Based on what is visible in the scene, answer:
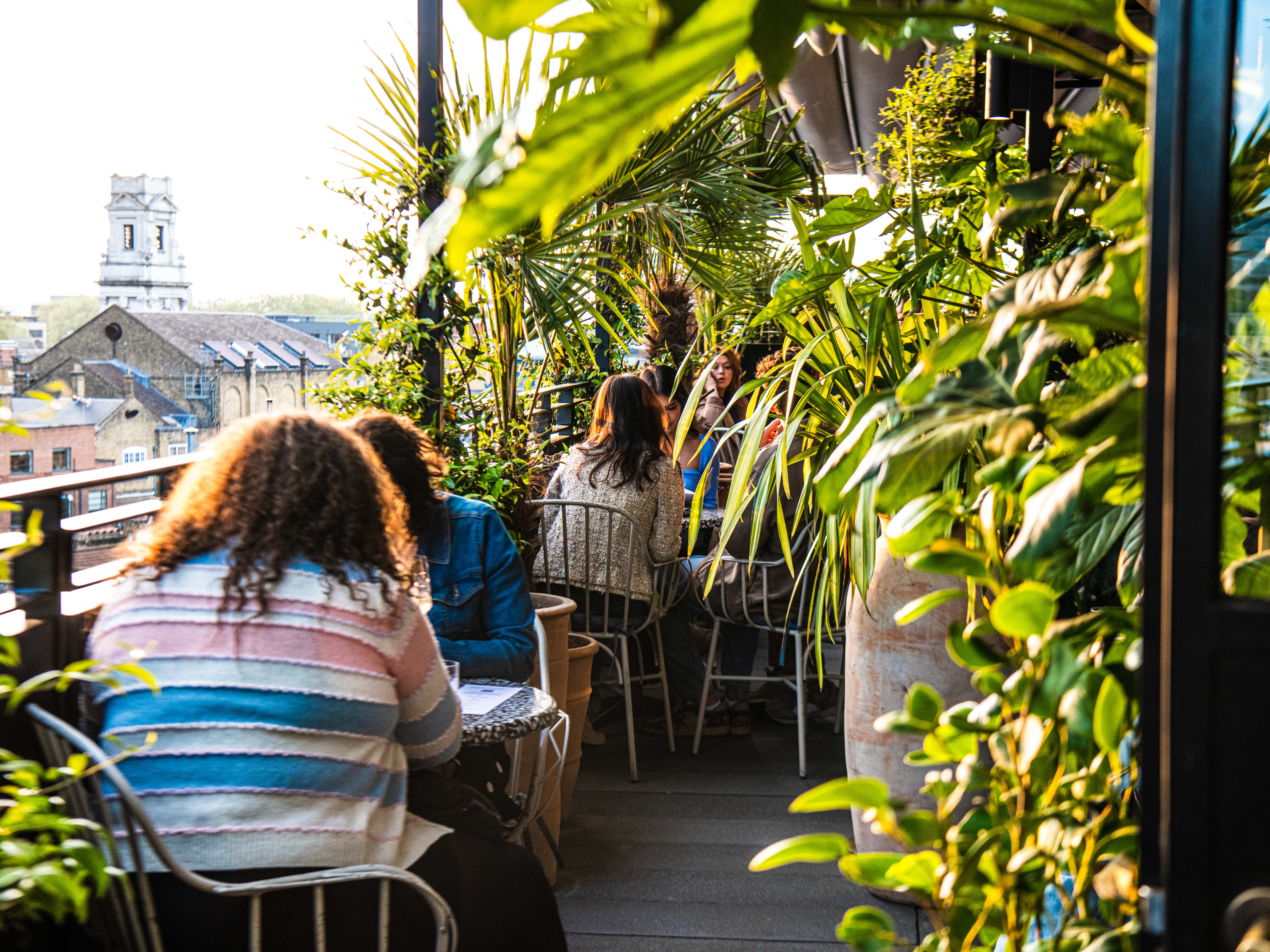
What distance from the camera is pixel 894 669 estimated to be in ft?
6.98

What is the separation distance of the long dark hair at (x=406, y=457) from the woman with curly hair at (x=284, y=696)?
1.79 feet

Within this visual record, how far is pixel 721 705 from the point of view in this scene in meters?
3.75

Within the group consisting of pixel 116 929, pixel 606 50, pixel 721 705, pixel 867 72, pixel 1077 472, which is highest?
pixel 867 72

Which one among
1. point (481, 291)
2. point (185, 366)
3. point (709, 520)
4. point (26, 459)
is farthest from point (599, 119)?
point (709, 520)

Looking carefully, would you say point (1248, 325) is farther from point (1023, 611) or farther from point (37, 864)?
point (37, 864)

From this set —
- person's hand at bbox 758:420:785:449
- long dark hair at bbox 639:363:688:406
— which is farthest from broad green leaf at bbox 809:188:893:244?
long dark hair at bbox 639:363:688:406

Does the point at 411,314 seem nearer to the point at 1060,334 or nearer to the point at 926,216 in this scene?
→ the point at 926,216

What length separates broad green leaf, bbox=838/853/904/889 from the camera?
2.30 ft

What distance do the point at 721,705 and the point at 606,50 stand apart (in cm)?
354

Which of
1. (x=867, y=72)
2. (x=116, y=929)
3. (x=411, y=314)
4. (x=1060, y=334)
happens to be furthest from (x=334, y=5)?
(x=867, y=72)

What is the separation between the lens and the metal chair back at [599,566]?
10.3ft

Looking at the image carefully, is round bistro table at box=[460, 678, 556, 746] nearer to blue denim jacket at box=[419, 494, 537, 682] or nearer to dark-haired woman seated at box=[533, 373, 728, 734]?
blue denim jacket at box=[419, 494, 537, 682]

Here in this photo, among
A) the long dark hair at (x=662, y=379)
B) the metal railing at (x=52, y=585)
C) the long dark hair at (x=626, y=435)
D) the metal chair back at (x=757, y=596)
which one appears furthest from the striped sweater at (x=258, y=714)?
the long dark hair at (x=662, y=379)

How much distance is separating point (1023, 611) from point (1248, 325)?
255 millimetres
